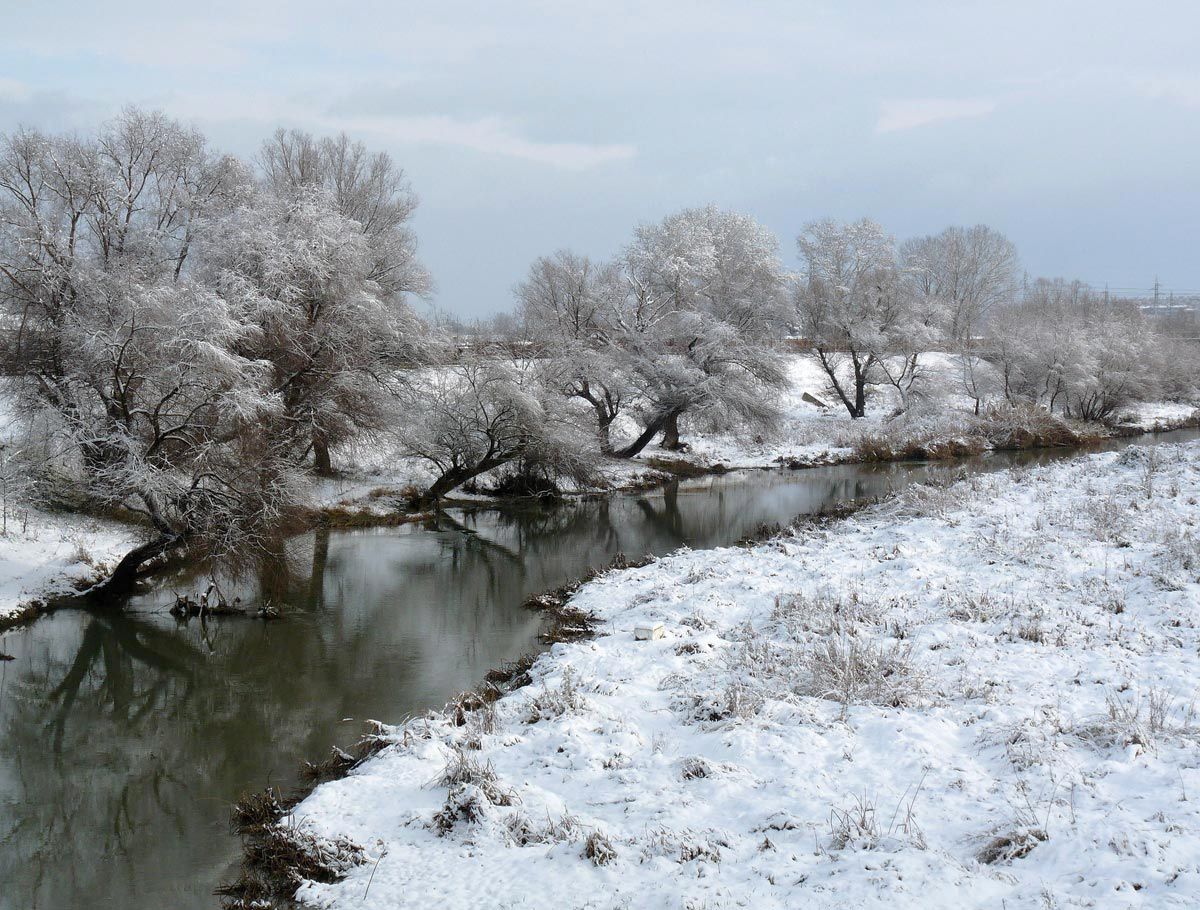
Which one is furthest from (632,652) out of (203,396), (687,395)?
(687,395)

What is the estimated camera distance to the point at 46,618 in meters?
13.7

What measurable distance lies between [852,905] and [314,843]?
12.5ft

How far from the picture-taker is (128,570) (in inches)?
573

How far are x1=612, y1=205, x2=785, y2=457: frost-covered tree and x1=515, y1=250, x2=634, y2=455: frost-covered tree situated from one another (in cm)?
51

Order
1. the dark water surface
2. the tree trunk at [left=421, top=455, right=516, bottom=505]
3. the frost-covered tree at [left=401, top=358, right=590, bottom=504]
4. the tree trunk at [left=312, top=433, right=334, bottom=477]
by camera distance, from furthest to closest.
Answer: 1. the tree trunk at [left=421, top=455, right=516, bottom=505]
2. the frost-covered tree at [left=401, top=358, right=590, bottom=504]
3. the tree trunk at [left=312, top=433, right=334, bottom=477]
4. the dark water surface

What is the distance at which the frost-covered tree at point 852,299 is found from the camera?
130ft

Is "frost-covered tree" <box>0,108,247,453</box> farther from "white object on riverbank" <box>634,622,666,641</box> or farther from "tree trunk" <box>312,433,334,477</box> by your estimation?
"white object on riverbank" <box>634,622,666,641</box>

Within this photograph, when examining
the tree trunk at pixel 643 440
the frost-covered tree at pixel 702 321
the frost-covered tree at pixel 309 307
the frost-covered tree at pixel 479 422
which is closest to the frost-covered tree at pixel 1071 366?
the frost-covered tree at pixel 702 321

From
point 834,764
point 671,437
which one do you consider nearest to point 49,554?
point 834,764

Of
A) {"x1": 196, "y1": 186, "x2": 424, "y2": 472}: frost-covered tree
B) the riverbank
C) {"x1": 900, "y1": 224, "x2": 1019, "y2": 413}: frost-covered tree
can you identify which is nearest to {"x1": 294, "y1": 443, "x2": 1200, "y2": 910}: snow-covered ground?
the riverbank

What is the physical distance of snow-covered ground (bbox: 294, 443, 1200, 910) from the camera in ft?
16.4

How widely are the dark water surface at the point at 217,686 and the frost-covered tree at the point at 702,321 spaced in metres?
9.48

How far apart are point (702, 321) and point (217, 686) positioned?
893 inches

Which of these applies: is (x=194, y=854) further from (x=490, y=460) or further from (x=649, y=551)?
(x=490, y=460)
